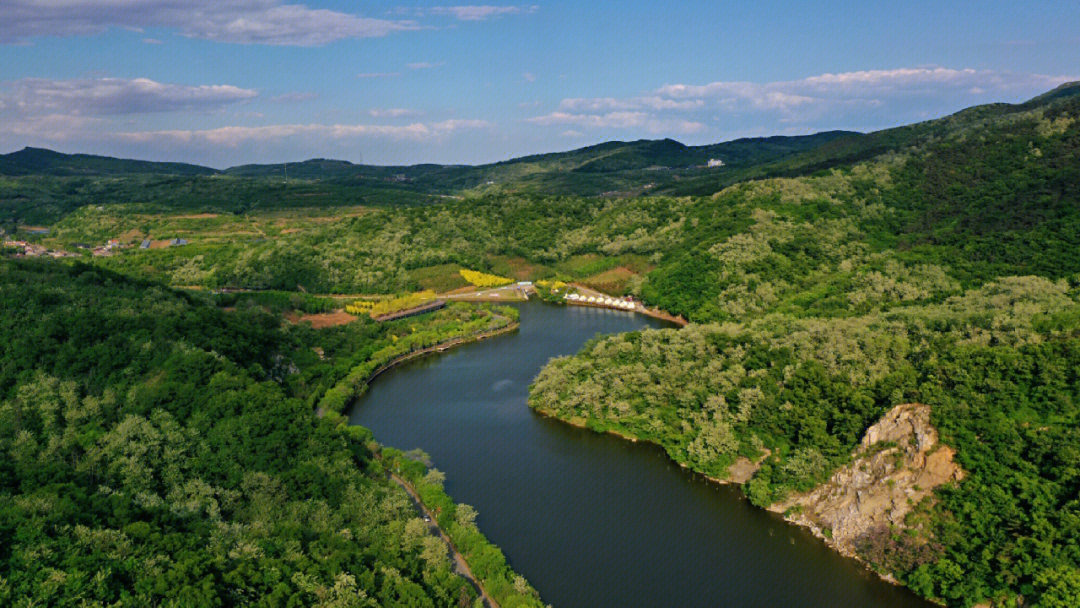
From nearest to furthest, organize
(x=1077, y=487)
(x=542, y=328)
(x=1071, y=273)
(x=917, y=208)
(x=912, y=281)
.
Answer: (x=1077, y=487)
(x=1071, y=273)
(x=912, y=281)
(x=542, y=328)
(x=917, y=208)

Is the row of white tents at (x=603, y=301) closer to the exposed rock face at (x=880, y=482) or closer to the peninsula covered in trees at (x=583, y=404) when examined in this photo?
the peninsula covered in trees at (x=583, y=404)

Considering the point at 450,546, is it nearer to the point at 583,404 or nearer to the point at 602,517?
the point at 602,517

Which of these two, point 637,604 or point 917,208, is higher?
point 917,208

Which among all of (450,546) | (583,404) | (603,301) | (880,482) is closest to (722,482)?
(880,482)

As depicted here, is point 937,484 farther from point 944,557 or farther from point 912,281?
point 912,281

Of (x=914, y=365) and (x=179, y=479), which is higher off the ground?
(x=914, y=365)

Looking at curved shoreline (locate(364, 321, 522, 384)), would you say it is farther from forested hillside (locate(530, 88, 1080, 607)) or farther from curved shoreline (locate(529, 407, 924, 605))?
curved shoreline (locate(529, 407, 924, 605))

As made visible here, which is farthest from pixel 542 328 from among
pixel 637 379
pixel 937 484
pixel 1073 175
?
pixel 1073 175
